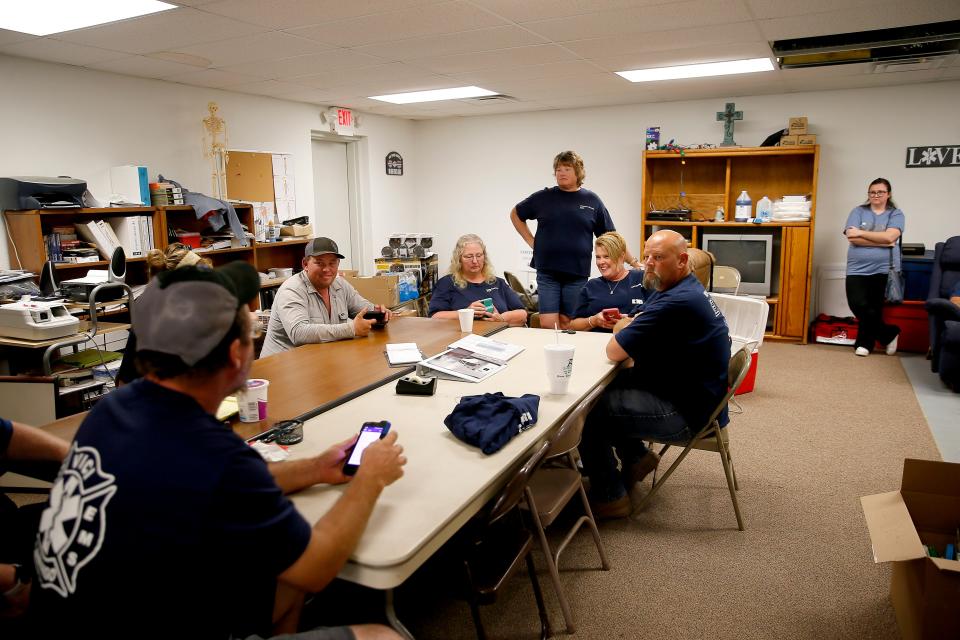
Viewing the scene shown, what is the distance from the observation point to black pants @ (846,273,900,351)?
6.09m

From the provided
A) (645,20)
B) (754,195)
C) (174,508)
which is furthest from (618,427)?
(754,195)

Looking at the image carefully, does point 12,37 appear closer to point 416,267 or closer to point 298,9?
point 298,9

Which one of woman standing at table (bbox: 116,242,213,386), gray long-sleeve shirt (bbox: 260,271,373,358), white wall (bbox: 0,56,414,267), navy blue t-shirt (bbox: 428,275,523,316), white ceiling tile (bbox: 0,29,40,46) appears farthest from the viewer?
white wall (bbox: 0,56,414,267)

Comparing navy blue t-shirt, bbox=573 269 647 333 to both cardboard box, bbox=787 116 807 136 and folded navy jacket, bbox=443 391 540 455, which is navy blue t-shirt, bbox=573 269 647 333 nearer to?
folded navy jacket, bbox=443 391 540 455

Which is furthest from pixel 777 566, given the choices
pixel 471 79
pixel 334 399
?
pixel 471 79

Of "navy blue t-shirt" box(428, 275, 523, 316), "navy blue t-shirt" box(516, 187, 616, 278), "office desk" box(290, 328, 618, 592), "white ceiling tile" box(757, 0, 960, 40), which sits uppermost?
"white ceiling tile" box(757, 0, 960, 40)

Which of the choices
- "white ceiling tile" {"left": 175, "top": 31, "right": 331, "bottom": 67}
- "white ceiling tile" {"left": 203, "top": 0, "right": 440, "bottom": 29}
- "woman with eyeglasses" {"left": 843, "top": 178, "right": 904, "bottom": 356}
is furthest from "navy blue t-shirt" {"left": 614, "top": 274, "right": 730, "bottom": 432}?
"woman with eyeglasses" {"left": 843, "top": 178, "right": 904, "bottom": 356}

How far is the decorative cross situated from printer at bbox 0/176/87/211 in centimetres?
584

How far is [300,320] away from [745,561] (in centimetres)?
229

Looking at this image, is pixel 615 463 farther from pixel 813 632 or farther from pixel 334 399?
pixel 334 399

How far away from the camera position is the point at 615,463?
3.07 m

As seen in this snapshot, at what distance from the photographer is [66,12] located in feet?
11.6

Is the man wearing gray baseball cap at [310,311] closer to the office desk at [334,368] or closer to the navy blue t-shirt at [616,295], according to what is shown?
the office desk at [334,368]

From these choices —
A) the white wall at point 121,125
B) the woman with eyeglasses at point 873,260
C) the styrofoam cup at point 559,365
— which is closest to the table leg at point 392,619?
the styrofoam cup at point 559,365
